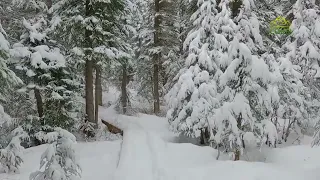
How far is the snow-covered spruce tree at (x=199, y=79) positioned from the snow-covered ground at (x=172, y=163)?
1400 millimetres

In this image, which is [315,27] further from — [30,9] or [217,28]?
[30,9]

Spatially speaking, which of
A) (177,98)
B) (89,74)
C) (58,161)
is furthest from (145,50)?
(58,161)

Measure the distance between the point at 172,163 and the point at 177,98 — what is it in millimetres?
3779

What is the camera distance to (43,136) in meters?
12.9

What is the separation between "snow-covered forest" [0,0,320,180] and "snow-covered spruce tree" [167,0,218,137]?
0.04 m

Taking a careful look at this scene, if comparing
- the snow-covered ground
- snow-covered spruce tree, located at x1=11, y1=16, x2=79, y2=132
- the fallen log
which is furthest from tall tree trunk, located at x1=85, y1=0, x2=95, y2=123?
the snow-covered ground

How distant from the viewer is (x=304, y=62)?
640 inches

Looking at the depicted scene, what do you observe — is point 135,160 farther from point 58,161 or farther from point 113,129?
point 113,129

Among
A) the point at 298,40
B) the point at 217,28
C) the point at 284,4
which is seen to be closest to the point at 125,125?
the point at 217,28

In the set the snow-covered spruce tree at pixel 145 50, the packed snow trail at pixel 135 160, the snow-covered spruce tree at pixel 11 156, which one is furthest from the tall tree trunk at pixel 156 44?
the snow-covered spruce tree at pixel 11 156

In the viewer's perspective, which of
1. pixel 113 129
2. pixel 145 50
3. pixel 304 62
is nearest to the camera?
pixel 304 62

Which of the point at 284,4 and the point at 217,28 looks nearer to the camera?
the point at 217,28

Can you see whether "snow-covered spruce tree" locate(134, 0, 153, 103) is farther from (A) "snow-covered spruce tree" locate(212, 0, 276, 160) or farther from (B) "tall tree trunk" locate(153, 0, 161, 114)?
(A) "snow-covered spruce tree" locate(212, 0, 276, 160)

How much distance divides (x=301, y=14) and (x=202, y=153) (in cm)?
935
